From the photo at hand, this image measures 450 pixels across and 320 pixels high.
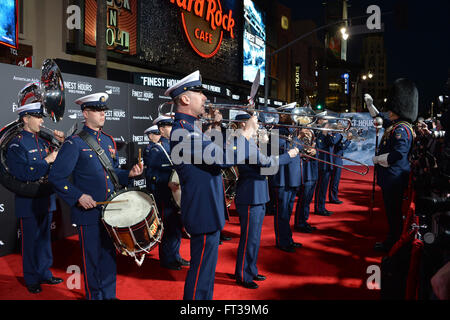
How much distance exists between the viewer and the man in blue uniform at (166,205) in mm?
5012

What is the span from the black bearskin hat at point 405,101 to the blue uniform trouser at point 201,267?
14.0ft

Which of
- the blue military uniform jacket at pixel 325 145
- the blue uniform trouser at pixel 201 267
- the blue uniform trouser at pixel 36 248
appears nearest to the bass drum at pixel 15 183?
the blue uniform trouser at pixel 36 248

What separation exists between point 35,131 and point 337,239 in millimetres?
5294

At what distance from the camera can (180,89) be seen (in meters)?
3.23

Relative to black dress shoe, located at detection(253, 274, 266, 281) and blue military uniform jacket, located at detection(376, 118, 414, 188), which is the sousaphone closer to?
black dress shoe, located at detection(253, 274, 266, 281)

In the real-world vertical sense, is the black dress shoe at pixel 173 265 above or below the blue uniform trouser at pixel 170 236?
below

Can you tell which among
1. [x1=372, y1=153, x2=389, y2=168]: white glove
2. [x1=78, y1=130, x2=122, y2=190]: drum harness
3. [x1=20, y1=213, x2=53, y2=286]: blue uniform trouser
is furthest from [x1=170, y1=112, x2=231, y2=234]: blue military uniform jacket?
[x1=372, y1=153, x2=389, y2=168]: white glove

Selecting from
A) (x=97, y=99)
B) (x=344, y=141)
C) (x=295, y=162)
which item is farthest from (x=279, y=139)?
(x=344, y=141)

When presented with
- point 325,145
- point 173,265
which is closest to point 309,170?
point 325,145

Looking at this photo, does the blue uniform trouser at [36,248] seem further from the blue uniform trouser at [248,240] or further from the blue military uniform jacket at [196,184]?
the blue uniform trouser at [248,240]

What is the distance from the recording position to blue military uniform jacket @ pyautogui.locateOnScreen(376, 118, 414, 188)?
5328mm

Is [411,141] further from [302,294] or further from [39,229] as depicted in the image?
[39,229]

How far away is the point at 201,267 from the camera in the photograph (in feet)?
9.91

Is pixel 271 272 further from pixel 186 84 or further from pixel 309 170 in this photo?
pixel 186 84
